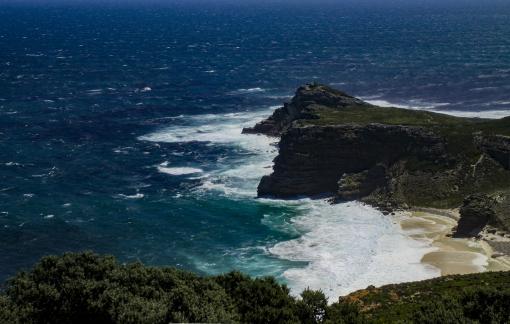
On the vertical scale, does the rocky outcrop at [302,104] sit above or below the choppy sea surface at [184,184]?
above

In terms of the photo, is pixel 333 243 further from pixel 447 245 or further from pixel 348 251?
pixel 447 245

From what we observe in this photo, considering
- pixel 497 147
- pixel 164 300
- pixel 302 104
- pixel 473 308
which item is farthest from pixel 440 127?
pixel 164 300

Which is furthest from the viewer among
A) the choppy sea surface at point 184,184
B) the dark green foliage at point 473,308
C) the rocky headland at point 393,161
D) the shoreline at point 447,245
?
the rocky headland at point 393,161

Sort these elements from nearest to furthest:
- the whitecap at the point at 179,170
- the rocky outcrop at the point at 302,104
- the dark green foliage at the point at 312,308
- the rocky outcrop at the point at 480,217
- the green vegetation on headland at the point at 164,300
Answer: the green vegetation on headland at the point at 164,300
the dark green foliage at the point at 312,308
the rocky outcrop at the point at 480,217
the whitecap at the point at 179,170
the rocky outcrop at the point at 302,104

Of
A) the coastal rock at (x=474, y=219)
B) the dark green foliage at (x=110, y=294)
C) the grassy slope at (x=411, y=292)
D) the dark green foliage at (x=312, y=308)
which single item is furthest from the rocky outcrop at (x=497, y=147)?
the dark green foliage at (x=110, y=294)

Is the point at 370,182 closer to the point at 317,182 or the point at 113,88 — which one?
the point at 317,182

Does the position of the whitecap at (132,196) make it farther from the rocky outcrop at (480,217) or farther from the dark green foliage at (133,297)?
the dark green foliage at (133,297)

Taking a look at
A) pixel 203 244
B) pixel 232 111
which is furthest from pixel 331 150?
pixel 232 111
